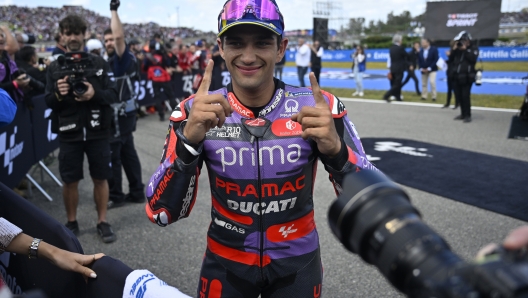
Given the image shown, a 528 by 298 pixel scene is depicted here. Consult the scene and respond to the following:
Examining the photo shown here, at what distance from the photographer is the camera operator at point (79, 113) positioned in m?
4.18

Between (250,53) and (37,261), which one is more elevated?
(250,53)

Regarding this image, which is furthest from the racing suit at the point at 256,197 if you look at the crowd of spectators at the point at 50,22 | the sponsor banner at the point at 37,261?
the crowd of spectators at the point at 50,22

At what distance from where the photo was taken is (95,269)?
75.3 inches

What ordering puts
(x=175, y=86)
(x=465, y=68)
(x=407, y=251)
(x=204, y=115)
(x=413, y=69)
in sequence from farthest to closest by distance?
(x=413, y=69) → (x=175, y=86) → (x=465, y=68) → (x=204, y=115) → (x=407, y=251)

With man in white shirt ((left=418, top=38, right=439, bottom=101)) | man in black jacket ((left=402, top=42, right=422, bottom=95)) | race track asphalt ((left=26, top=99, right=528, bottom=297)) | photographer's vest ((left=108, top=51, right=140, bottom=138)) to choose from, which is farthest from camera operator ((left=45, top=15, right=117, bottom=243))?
man in black jacket ((left=402, top=42, right=422, bottom=95))

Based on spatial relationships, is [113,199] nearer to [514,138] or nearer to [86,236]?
[86,236]

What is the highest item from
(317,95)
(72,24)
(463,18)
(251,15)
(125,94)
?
(463,18)

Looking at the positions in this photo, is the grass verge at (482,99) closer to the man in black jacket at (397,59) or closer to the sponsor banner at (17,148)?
the man in black jacket at (397,59)

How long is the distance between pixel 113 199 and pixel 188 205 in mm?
3975

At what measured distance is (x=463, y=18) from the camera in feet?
71.6

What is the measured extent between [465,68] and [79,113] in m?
8.57

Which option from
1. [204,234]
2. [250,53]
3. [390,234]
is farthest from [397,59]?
[390,234]

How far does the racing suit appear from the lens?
1.83 m

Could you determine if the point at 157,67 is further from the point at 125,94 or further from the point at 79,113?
the point at 79,113
